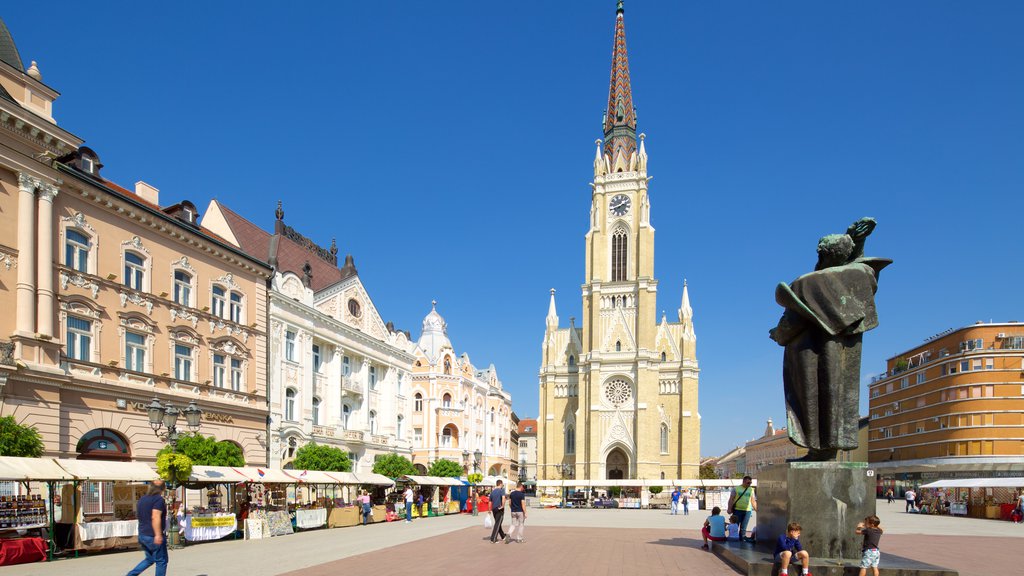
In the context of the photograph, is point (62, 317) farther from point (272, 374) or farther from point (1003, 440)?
point (1003, 440)

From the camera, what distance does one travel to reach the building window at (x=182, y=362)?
29219 mm

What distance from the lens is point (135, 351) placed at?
27.3 m

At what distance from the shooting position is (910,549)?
17266mm

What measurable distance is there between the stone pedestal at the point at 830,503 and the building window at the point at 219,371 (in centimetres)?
2658

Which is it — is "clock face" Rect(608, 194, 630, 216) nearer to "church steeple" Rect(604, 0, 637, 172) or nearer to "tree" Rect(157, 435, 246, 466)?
"church steeple" Rect(604, 0, 637, 172)

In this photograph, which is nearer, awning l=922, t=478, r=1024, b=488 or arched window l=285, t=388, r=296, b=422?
awning l=922, t=478, r=1024, b=488

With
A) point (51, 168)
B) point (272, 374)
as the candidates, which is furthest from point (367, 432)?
point (51, 168)

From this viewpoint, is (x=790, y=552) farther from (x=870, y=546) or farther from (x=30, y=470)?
(x=30, y=470)

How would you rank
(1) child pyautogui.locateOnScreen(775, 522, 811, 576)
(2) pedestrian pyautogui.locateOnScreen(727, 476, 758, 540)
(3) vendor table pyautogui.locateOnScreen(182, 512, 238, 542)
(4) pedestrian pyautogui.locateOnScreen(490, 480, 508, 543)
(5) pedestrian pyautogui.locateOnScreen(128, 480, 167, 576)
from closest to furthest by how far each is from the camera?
(1) child pyautogui.locateOnScreen(775, 522, 811, 576)
(5) pedestrian pyautogui.locateOnScreen(128, 480, 167, 576)
(2) pedestrian pyautogui.locateOnScreen(727, 476, 758, 540)
(4) pedestrian pyautogui.locateOnScreen(490, 480, 508, 543)
(3) vendor table pyautogui.locateOnScreen(182, 512, 238, 542)

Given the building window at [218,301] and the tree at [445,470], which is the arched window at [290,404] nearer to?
the building window at [218,301]

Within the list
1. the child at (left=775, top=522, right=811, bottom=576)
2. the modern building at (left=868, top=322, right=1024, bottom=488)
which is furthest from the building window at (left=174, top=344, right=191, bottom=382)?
the modern building at (left=868, top=322, right=1024, bottom=488)

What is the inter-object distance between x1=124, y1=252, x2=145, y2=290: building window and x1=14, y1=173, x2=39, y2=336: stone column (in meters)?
4.50

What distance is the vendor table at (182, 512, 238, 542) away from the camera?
65.6 feet

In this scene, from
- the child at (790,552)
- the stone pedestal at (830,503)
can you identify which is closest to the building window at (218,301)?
the stone pedestal at (830,503)
